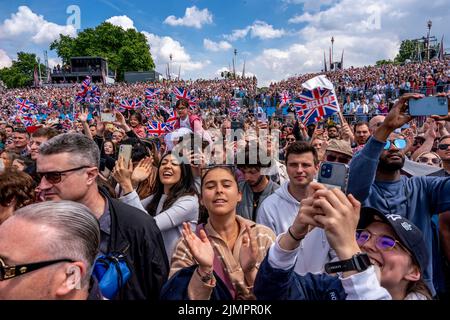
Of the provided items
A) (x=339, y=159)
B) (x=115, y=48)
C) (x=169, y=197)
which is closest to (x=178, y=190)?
(x=169, y=197)

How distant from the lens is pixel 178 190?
3.23 meters

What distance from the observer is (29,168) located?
3.96 metres

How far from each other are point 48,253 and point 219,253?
1068 mm

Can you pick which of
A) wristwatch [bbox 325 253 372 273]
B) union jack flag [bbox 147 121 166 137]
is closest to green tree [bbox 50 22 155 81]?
union jack flag [bbox 147 121 166 137]

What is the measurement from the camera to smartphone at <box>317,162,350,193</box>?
1372mm

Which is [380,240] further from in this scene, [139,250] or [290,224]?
[139,250]

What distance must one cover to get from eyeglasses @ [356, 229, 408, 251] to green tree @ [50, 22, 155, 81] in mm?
71813

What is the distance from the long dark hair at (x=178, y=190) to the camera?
3170 millimetres

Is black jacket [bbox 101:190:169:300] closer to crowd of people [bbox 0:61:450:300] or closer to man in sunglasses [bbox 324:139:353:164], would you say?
crowd of people [bbox 0:61:450:300]

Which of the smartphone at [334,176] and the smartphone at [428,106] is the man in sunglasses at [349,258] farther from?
the smartphone at [428,106]
